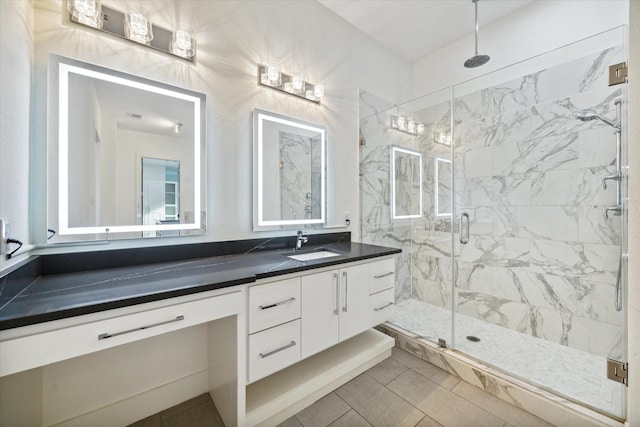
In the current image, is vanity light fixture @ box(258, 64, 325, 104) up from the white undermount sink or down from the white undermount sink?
up

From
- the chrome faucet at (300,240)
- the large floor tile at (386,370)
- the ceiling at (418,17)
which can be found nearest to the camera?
the large floor tile at (386,370)

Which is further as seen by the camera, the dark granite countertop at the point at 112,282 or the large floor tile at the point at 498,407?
the large floor tile at the point at 498,407

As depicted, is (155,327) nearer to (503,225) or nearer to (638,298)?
(638,298)

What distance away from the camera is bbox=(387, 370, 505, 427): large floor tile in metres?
1.44

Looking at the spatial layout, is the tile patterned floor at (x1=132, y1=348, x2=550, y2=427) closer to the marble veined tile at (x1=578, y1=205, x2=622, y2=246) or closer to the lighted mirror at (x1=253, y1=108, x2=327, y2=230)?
the lighted mirror at (x1=253, y1=108, x2=327, y2=230)

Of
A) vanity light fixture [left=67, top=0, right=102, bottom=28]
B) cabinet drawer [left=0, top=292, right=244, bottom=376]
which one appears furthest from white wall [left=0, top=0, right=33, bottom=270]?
cabinet drawer [left=0, top=292, right=244, bottom=376]

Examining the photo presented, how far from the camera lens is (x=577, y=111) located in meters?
2.09

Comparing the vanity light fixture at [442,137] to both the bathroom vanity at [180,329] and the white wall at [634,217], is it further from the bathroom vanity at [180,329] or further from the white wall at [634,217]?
the bathroom vanity at [180,329]

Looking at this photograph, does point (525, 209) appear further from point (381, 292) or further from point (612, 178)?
point (381, 292)

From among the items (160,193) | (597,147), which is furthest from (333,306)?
(597,147)

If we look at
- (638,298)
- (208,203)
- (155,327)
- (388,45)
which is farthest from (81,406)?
(388,45)

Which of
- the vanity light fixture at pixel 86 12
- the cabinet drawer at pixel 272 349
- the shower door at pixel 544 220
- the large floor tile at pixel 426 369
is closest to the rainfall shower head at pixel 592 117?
the shower door at pixel 544 220

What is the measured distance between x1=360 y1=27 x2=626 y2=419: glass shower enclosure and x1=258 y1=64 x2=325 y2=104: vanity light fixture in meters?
0.66

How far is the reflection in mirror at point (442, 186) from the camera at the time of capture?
268 centimetres
